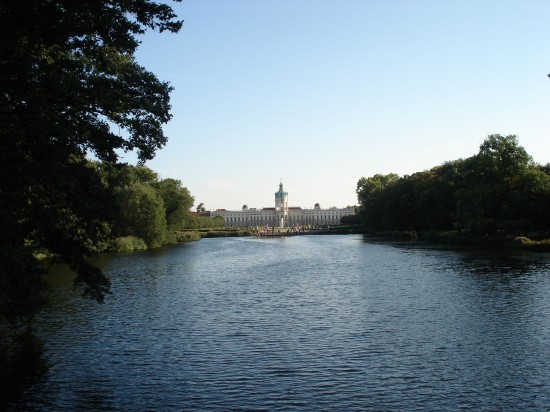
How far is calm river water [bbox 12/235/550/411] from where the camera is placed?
13.0 m

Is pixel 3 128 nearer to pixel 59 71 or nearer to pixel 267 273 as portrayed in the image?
pixel 59 71

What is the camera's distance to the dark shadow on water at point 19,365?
13.5 m

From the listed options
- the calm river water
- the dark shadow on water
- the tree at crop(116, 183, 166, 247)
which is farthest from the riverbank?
the dark shadow on water

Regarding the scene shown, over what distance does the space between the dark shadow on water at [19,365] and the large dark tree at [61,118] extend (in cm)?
182

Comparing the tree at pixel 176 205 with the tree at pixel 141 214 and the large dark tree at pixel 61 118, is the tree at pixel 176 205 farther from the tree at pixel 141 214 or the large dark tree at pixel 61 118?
the large dark tree at pixel 61 118

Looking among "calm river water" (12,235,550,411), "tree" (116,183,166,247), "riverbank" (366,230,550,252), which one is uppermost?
"tree" (116,183,166,247)

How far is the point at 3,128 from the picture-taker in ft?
37.1

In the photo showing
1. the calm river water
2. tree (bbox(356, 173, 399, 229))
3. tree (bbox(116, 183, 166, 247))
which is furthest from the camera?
tree (bbox(356, 173, 399, 229))

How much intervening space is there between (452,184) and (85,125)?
238 feet

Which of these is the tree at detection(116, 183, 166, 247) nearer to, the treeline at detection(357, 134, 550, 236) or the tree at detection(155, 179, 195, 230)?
the tree at detection(155, 179, 195, 230)

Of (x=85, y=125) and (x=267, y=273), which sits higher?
(x=85, y=125)

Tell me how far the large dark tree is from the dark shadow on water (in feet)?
5.97

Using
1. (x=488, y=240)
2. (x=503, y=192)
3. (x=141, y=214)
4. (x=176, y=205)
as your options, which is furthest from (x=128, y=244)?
(x=503, y=192)

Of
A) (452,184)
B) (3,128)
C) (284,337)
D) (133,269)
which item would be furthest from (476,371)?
(452,184)
